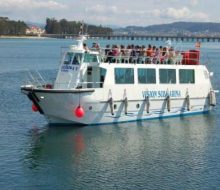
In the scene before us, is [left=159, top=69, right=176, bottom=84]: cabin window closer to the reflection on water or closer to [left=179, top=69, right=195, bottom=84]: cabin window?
[left=179, top=69, right=195, bottom=84]: cabin window

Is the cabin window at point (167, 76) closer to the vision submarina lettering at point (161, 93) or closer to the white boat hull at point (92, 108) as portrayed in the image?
the vision submarina lettering at point (161, 93)

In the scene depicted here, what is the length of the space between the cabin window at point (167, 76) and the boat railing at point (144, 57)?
0.83m

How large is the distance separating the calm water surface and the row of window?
2638 mm

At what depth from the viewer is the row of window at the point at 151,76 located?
1227 inches

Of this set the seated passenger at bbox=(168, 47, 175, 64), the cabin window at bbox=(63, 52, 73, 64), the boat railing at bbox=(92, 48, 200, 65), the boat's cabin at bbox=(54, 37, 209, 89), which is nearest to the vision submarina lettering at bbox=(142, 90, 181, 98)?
the boat's cabin at bbox=(54, 37, 209, 89)

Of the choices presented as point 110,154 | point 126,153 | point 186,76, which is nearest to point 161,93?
point 186,76

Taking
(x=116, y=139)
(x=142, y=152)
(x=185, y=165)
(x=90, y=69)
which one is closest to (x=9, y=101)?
(x=90, y=69)

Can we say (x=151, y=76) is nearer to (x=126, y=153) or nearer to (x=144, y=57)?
(x=144, y=57)

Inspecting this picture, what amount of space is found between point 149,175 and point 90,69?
10558 mm

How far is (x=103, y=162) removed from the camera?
23578 millimetres

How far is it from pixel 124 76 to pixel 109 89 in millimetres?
1572

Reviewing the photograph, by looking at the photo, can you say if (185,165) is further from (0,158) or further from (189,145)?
(0,158)

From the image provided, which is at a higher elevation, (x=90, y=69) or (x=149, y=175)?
(x=90, y=69)

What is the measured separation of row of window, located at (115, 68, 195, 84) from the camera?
31.2 meters
